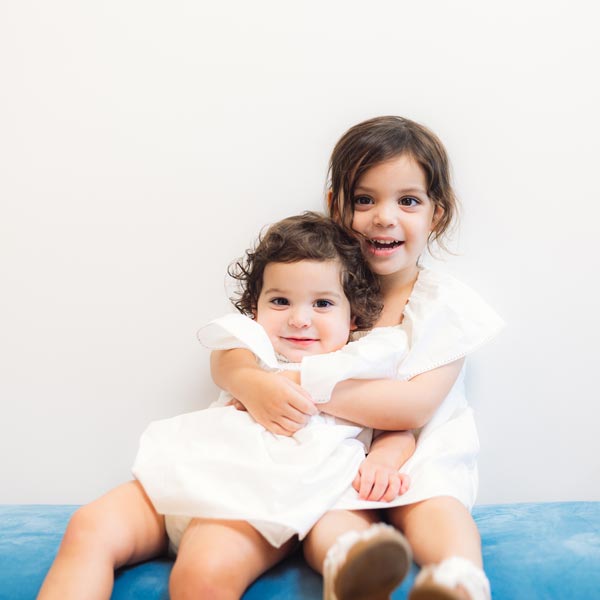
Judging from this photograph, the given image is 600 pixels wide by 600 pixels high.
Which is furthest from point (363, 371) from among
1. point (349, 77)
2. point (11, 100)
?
point (11, 100)

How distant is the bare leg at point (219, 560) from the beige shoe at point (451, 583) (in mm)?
285

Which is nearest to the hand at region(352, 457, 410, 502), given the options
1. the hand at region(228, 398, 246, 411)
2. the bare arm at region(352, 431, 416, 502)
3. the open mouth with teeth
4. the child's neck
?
the bare arm at region(352, 431, 416, 502)

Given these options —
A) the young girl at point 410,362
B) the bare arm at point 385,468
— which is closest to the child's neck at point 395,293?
the young girl at point 410,362

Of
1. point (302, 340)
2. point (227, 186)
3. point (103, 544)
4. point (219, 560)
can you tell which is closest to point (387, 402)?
point (302, 340)

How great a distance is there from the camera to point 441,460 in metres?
1.28

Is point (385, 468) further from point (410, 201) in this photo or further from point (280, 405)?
point (410, 201)

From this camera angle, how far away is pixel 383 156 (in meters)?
1.45

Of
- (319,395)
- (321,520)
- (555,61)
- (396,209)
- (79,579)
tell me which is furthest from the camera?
(555,61)

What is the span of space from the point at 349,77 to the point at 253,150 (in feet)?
0.88

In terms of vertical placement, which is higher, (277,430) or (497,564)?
(277,430)

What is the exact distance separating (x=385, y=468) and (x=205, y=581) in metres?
0.38

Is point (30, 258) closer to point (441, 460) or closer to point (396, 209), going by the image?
point (396, 209)

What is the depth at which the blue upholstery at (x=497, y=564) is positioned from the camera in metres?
1.08

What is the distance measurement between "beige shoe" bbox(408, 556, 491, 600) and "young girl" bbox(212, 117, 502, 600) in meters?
0.13
